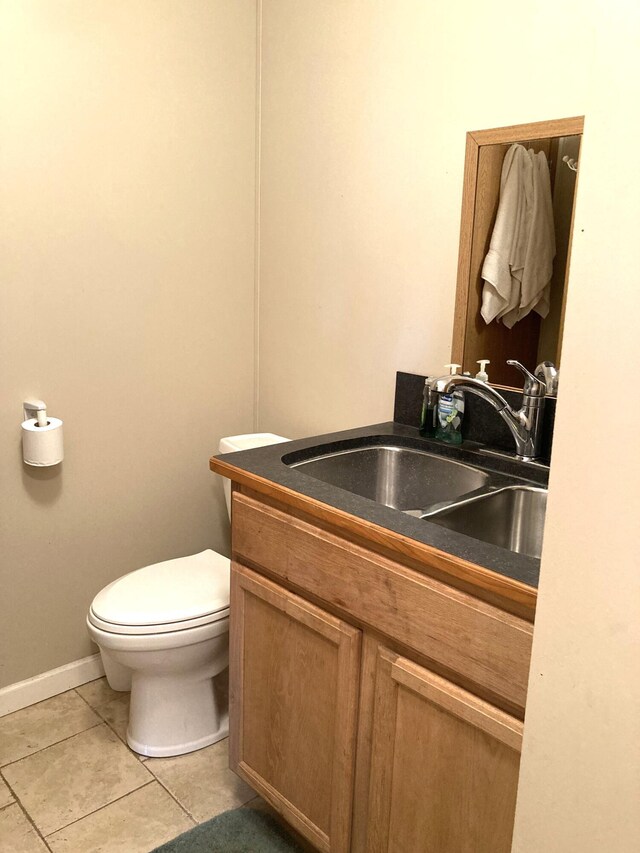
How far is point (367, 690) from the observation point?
1.36 metres

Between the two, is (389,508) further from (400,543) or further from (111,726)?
(111,726)

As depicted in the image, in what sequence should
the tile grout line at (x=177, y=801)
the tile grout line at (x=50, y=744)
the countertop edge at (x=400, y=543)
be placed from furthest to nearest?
the tile grout line at (x=50, y=744) → the tile grout line at (x=177, y=801) → the countertop edge at (x=400, y=543)

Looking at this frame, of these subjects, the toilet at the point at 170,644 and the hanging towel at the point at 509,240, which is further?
the toilet at the point at 170,644

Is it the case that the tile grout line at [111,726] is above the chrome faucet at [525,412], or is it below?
below

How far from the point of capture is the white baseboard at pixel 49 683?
2141 millimetres

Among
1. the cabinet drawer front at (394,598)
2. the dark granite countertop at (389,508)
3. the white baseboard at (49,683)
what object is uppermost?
the dark granite countertop at (389,508)

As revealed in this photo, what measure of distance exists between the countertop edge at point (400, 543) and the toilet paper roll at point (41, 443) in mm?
632

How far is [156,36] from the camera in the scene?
2.08 metres

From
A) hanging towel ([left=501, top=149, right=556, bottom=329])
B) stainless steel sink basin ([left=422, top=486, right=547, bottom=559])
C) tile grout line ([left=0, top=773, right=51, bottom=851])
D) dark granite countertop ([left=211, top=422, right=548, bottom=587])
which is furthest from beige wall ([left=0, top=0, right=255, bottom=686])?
stainless steel sink basin ([left=422, top=486, right=547, bottom=559])

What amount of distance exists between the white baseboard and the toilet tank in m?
0.67

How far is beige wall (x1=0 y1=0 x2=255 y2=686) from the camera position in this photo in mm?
1946

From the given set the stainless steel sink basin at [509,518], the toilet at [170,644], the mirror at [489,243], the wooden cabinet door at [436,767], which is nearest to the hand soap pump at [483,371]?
the mirror at [489,243]

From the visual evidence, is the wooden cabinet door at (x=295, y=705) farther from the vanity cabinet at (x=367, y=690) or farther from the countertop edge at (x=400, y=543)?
the countertop edge at (x=400, y=543)

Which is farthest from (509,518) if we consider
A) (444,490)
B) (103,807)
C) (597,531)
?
(103,807)
